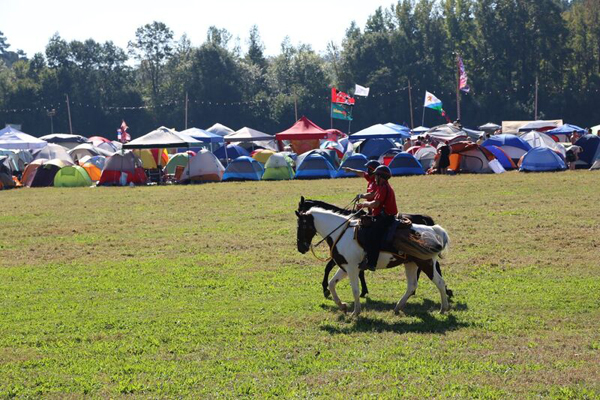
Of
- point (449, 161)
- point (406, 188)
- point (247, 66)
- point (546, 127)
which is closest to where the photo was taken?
Answer: point (406, 188)

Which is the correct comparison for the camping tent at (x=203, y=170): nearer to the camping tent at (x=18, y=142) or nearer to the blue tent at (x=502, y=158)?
the blue tent at (x=502, y=158)

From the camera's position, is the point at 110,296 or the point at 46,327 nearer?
the point at 46,327

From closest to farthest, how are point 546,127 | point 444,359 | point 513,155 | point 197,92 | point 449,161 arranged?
point 444,359, point 449,161, point 513,155, point 546,127, point 197,92

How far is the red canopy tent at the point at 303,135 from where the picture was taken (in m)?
40.1

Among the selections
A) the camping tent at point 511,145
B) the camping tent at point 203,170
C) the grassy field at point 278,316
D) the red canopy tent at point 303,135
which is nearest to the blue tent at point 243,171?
the camping tent at point 203,170

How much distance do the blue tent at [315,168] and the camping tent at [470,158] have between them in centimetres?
484

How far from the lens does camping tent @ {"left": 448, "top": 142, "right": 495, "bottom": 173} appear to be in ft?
102

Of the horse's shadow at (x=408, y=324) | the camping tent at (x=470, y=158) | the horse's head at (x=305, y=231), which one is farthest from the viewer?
the camping tent at (x=470, y=158)

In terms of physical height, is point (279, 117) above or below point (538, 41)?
below

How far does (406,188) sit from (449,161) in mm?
6478

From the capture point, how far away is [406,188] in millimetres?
25703

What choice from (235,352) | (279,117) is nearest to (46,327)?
(235,352)

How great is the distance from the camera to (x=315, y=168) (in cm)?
3244

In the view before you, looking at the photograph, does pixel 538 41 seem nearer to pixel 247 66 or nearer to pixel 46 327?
pixel 247 66
